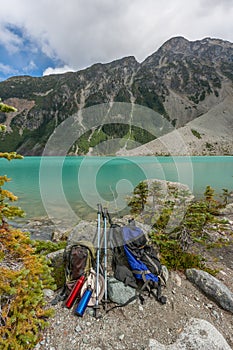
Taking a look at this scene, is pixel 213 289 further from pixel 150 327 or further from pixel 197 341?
pixel 150 327

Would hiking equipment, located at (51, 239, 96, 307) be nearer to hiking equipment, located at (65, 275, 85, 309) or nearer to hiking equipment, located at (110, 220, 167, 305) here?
hiking equipment, located at (65, 275, 85, 309)

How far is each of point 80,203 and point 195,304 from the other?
1860 cm

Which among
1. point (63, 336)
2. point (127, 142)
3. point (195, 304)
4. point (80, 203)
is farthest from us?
point (127, 142)

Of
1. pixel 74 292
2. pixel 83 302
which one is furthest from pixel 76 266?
pixel 83 302

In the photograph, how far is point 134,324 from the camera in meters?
3.75

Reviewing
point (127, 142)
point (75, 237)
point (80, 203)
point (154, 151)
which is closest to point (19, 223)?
point (80, 203)

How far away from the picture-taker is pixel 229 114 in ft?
644

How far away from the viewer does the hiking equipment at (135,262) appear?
4.33 m

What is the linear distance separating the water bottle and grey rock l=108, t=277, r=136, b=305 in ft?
1.45

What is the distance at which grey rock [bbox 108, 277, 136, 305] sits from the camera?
4.11 meters

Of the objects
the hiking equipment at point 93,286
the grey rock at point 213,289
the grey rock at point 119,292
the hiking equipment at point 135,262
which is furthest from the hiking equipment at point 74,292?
the grey rock at point 213,289

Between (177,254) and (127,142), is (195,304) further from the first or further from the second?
(127,142)

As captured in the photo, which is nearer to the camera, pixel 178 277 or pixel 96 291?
pixel 96 291

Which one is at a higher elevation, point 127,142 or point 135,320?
point 127,142
